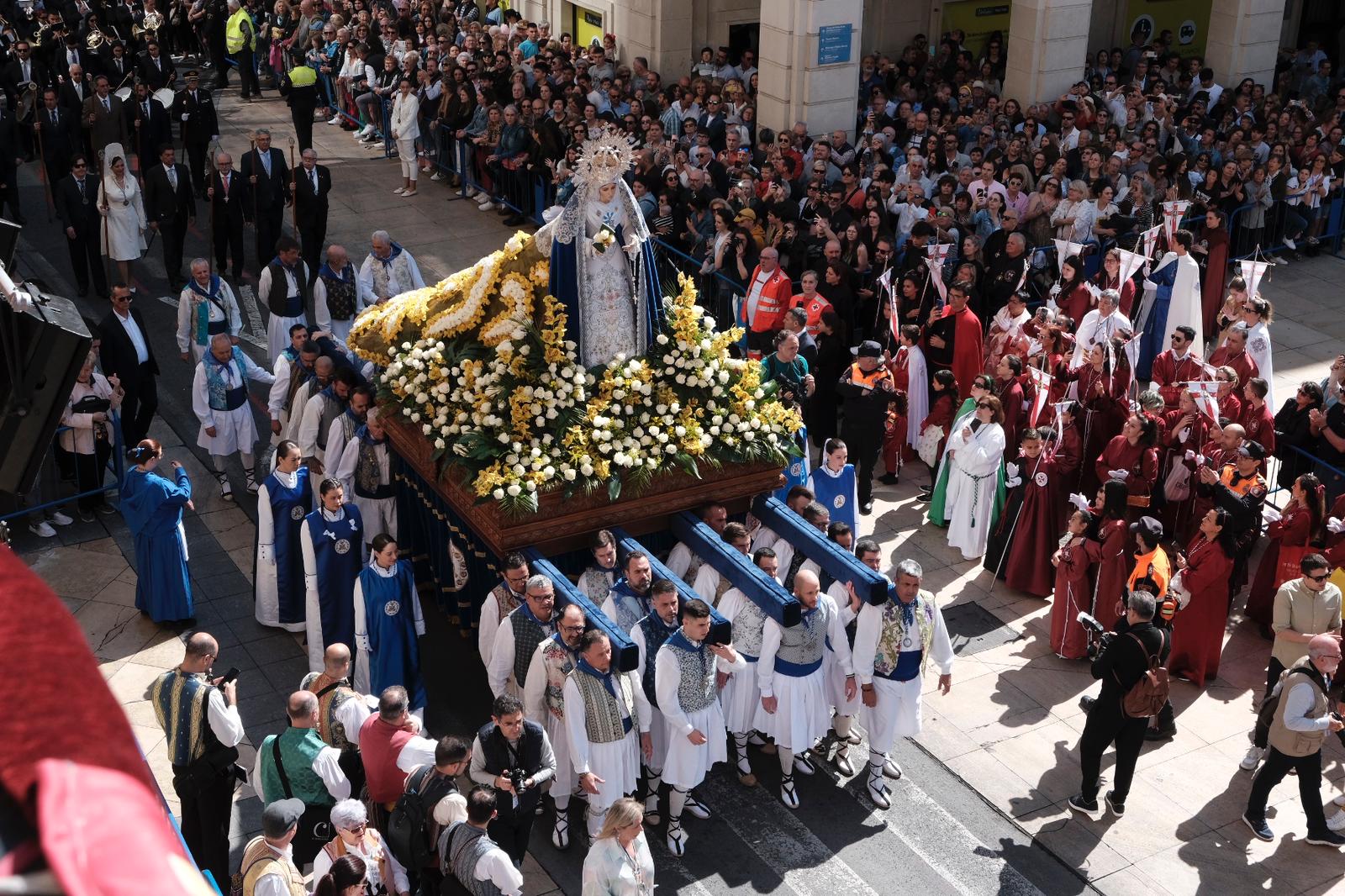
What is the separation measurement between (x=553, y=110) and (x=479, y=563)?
1085 cm

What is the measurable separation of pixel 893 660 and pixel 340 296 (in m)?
→ 7.38

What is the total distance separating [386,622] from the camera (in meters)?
9.57

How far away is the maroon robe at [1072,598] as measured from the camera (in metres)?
10.6

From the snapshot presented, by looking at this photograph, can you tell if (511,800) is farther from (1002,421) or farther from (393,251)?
(393,251)

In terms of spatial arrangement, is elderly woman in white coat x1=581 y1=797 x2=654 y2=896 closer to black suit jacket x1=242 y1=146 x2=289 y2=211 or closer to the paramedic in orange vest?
the paramedic in orange vest

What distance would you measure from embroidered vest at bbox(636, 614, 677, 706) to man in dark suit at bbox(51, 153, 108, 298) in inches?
410

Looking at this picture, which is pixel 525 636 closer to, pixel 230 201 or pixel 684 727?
pixel 684 727

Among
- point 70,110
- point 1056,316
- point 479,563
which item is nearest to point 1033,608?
point 1056,316

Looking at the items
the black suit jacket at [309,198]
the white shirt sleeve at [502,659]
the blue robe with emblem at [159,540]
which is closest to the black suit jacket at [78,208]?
the black suit jacket at [309,198]

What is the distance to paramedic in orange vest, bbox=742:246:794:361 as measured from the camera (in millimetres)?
14391

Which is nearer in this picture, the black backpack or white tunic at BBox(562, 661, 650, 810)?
the black backpack

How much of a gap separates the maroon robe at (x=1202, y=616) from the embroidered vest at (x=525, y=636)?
4.55 m

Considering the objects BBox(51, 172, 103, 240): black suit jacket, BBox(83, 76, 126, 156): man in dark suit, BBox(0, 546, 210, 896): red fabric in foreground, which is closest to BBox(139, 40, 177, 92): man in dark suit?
BBox(83, 76, 126, 156): man in dark suit

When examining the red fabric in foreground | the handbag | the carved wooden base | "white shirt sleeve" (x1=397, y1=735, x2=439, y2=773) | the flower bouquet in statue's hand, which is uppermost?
the red fabric in foreground
